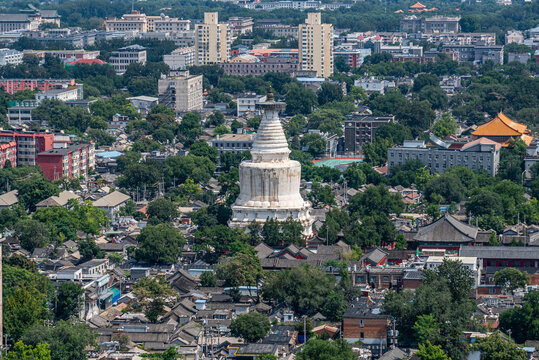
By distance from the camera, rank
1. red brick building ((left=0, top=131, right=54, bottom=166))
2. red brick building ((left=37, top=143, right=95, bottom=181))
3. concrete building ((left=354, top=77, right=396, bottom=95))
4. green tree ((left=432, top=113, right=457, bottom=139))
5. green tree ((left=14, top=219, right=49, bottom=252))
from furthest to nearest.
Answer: concrete building ((left=354, top=77, right=396, bottom=95))
green tree ((left=432, top=113, right=457, bottom=139))
red brick building ((left=0, top=131, right=54, bottom=166))
red brick building ((left=37, top=143, right=95, bottom=181))
green tree ((left=14, top=219, right=49, bottom=252))

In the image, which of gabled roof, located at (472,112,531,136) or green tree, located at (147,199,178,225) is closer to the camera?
green tree, located at (147,199,178,225)

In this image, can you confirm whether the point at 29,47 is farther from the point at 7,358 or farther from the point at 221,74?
the point at 7,358

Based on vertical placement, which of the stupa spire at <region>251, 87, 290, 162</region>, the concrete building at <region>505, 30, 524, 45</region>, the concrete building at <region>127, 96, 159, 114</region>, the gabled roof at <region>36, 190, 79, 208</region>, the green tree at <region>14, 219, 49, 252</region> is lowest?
the concrete building at <region>127, 96, 159, 114</region>

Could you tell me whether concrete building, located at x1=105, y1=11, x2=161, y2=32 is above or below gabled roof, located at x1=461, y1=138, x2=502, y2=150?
below

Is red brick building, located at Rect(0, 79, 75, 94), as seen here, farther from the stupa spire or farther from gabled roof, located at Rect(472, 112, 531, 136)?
the stupa spire

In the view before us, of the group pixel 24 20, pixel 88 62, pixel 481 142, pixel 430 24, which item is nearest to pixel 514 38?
pixel 430 24

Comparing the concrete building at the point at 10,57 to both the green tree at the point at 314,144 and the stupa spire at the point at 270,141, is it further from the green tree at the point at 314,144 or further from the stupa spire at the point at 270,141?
the stupa spire at the point at 270,141

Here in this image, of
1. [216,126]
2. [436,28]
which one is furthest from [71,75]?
[436,28]

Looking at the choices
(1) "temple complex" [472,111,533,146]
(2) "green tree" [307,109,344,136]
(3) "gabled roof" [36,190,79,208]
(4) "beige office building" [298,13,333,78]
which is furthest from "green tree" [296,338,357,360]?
(4) "beige office building" [298,13,333,78]
